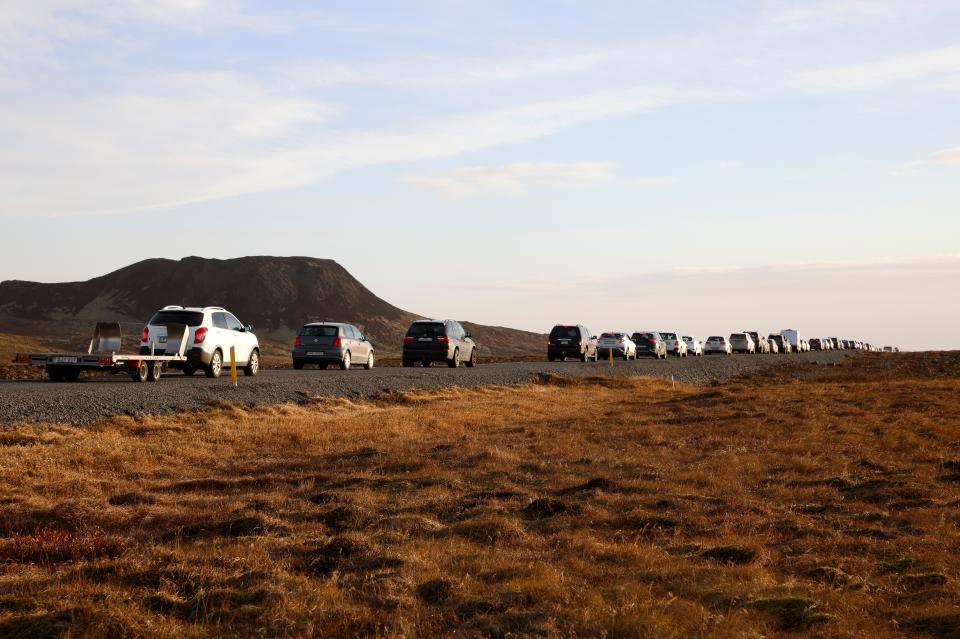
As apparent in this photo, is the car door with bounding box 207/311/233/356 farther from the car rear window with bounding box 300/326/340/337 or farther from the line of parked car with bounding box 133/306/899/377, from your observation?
the car rear window with bounding box 300/326/340/337

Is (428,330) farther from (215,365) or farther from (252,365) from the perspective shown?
(215,365)

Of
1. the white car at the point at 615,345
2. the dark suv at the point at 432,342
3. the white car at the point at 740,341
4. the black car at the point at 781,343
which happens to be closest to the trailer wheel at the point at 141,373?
the dark suv at the point at 432,342

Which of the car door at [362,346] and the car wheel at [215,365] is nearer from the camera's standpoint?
the car wheel at [215,365]

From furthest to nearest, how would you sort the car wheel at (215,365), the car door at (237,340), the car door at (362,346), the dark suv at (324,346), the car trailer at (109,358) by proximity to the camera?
the car door at (362,346) < the dark suv at (324,346) < the car door at (237,340) < the car wheel at (215,365) < the car trailer at (109,358)

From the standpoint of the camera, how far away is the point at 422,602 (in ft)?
22.4

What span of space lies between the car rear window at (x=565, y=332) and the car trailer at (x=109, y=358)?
2856 cm

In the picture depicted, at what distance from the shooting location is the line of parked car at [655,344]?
2045 inches

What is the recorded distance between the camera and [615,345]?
185 feet

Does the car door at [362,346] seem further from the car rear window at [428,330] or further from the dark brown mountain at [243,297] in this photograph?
the dark brown mountain at [243,297]

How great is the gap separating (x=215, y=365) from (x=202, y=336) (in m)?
1.24

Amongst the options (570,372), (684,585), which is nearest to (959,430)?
(684,585)

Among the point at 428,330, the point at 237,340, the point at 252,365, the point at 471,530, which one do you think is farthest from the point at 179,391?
the point at 428,330

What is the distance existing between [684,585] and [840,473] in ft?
25.4

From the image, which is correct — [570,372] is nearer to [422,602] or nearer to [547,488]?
[547,488]
